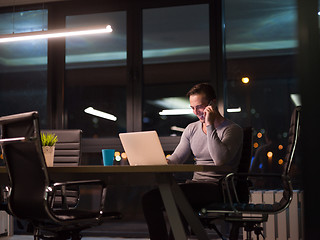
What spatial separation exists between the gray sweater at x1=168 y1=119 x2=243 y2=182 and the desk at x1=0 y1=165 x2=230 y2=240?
13.1 inches

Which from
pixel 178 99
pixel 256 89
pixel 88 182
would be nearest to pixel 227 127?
→ pixel 88 182

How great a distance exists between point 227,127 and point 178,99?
2.49 m

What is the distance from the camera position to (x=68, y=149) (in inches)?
152

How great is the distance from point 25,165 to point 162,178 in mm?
729

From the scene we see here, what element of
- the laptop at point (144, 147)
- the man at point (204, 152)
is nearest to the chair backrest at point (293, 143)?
the man at point (204, 152)

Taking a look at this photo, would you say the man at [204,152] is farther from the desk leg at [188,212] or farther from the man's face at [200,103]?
the desk leg at [188,212]

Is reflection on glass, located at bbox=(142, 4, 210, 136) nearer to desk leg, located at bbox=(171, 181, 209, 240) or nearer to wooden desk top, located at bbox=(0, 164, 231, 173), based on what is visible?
desk leg, located at bbox=(171, 181, 209, 240)

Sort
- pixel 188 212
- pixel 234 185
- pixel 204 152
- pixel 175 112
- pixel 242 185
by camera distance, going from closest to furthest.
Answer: pixel 188 212, pixel 234 185, pixel 242 185, pixel 204 152, pixel 175 112

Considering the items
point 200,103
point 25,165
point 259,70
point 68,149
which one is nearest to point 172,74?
point 259,70

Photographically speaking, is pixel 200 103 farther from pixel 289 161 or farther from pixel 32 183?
pixel 32 183

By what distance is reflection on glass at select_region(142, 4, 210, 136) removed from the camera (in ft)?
17.7

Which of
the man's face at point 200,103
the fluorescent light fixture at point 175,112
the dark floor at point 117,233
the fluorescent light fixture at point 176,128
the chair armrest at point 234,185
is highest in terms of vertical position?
the fluorescent light fixture at point 175,112

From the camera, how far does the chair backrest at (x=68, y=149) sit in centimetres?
384

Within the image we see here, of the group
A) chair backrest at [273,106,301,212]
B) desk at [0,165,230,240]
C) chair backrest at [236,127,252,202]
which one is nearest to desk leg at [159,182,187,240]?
desk at [0,165,230,240]
